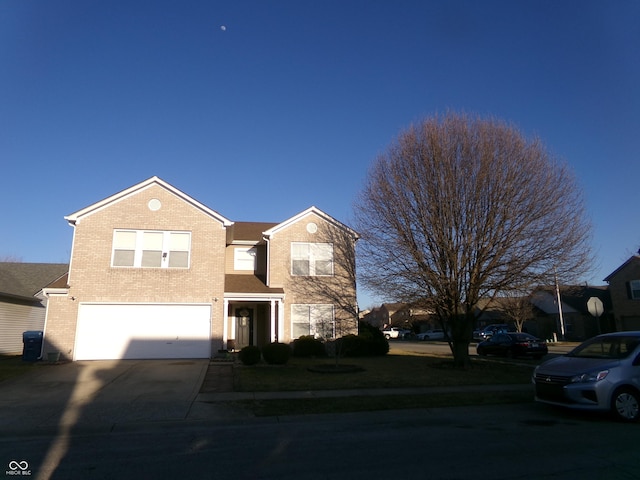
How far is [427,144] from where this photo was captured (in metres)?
17.1

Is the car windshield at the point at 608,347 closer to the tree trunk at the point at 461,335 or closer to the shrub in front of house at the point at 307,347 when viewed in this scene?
the tree trunk at the point at 461,335

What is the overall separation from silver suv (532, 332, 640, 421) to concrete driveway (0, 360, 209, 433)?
23.7ft

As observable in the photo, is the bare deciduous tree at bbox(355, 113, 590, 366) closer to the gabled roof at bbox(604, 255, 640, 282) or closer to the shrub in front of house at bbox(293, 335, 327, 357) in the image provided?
the shrub in front of house at bbox(293, 335, 327, 357)

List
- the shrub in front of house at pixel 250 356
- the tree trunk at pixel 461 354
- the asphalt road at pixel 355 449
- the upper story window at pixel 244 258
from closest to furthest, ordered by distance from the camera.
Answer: the asphalt road at pixel 355 449, the shrub in front of house at pixel 250 356, the tree trunk at pixel 461 354, the upper story window at pixel 244 258

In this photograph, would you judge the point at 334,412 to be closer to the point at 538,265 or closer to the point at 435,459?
the point at 435,459

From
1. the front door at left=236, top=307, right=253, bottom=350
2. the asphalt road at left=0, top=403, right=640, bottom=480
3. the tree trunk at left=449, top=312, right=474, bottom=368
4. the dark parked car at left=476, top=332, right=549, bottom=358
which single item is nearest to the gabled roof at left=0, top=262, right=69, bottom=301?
the front door at left=236, top=307, right=253, bottom=350

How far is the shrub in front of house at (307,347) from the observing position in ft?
68.0

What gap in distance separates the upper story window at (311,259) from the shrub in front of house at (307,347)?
317 cm

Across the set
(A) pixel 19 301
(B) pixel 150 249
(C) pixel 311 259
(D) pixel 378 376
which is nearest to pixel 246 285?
(C) pixel 311 259

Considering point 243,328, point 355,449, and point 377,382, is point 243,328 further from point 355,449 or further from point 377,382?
point 355,449

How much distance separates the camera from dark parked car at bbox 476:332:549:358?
79.0ft

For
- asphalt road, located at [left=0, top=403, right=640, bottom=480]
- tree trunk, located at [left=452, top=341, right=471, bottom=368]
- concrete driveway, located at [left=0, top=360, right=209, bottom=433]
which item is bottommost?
asphalt road, located at [left=0, top=403, right=640, bottom=480]

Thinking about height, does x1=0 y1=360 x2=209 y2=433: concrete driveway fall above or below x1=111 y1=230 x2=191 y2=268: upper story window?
below

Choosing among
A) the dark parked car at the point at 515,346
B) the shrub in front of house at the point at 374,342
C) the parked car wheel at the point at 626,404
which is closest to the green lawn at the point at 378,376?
the shrub in front of house at the point at 374,342
